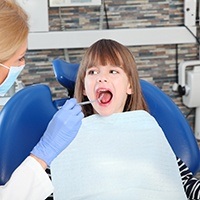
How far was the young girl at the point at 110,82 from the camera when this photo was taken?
1.66 m

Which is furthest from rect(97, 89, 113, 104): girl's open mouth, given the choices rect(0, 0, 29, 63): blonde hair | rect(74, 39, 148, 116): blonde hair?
rect(0, 0, 29, 63): blonde hair

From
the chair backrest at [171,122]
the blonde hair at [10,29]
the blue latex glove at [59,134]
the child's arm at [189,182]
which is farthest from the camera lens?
the chair backrest at [171,122]

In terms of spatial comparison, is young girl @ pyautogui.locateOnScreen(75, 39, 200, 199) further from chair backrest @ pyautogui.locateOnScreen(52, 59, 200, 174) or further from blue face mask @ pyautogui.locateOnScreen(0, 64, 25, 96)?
blue face mask @ pyautogui.locateOnScreen(0, 64, 25, 96)

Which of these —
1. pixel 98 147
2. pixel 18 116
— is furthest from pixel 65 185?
pixel 18 116

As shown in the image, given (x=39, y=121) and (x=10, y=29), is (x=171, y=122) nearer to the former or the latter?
(x=39, y=121)

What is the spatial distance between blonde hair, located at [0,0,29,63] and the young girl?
512 millimetres

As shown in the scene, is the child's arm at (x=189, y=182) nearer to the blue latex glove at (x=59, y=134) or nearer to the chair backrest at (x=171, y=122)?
the chair backrest at (x=171, y=122)

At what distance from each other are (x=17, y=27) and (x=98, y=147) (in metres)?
0.69

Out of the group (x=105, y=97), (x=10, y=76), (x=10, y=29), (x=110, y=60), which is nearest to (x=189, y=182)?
(x=105, y=97)

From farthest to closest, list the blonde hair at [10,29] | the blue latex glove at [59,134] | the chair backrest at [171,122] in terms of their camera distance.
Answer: the chair backrest at [171,122] → the blue latex glove at [59,134] → the blonde hair at [10,29]

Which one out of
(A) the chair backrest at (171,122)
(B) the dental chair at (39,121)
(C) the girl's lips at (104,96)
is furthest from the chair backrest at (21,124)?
(C) the girl's lips at (104,96)

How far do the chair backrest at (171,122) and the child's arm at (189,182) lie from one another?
0.25ft

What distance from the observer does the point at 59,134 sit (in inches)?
51.9

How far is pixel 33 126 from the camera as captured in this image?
1.75 metres
